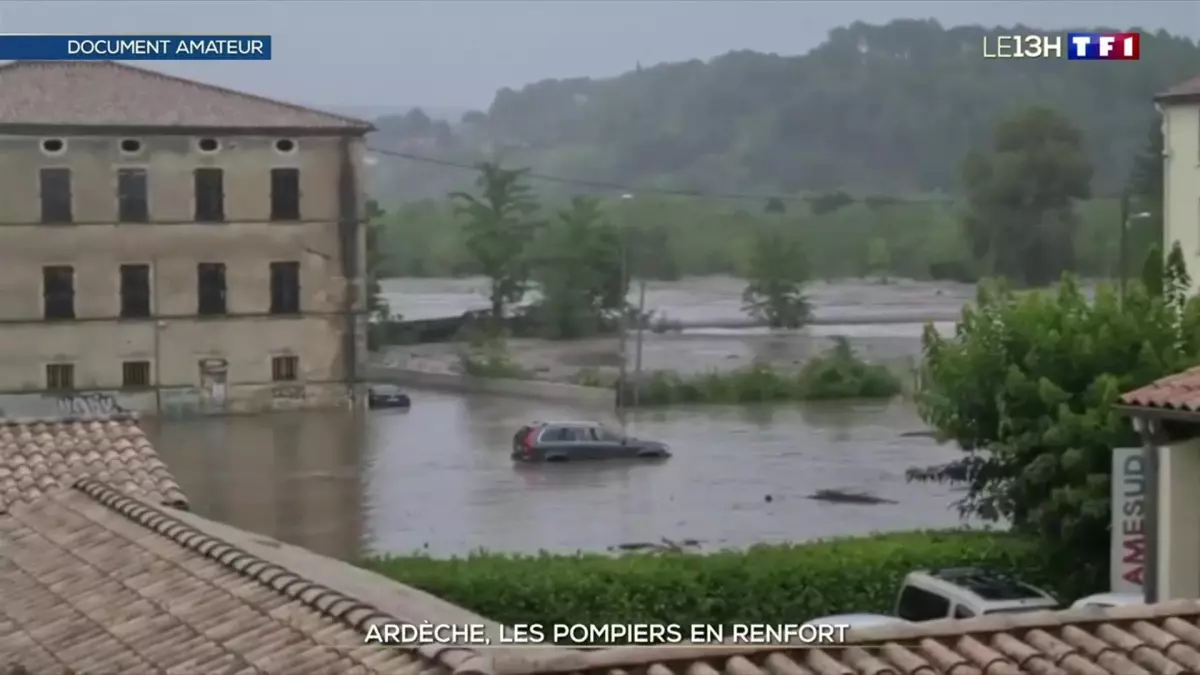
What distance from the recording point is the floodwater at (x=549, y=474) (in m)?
5.71

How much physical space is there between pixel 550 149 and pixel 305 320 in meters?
1.67

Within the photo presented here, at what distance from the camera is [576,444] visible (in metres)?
6.64

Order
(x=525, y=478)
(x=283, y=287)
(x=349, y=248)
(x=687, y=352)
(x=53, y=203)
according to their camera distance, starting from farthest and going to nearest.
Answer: (x=687, y=352) < (x=525, y=478) < (x=349, y=248) < (x=53, y=203) < (x=283, y=287)

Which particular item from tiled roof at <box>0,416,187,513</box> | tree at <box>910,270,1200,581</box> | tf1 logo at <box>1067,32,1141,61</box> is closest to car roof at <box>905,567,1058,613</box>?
tree at <box>910,270,1200,581</box>

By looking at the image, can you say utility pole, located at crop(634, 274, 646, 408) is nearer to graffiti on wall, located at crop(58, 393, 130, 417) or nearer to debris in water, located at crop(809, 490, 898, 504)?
debris in water, located at crop(809, 490, 898, 504)

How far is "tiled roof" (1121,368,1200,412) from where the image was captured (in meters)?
4.75

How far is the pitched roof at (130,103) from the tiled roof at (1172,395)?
2.60 meters


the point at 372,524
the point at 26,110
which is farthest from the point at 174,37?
the point at 372,524

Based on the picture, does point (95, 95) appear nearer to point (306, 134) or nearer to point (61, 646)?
point (306, 134)

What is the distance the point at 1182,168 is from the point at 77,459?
4.53 m

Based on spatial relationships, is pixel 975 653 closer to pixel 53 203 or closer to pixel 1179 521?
pixel 1179 521

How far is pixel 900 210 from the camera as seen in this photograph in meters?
7.21

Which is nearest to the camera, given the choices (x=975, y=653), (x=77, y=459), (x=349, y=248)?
(x=975, y=653)

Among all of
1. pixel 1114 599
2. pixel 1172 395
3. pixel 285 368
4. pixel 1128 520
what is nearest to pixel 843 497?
pixel 1128 520
